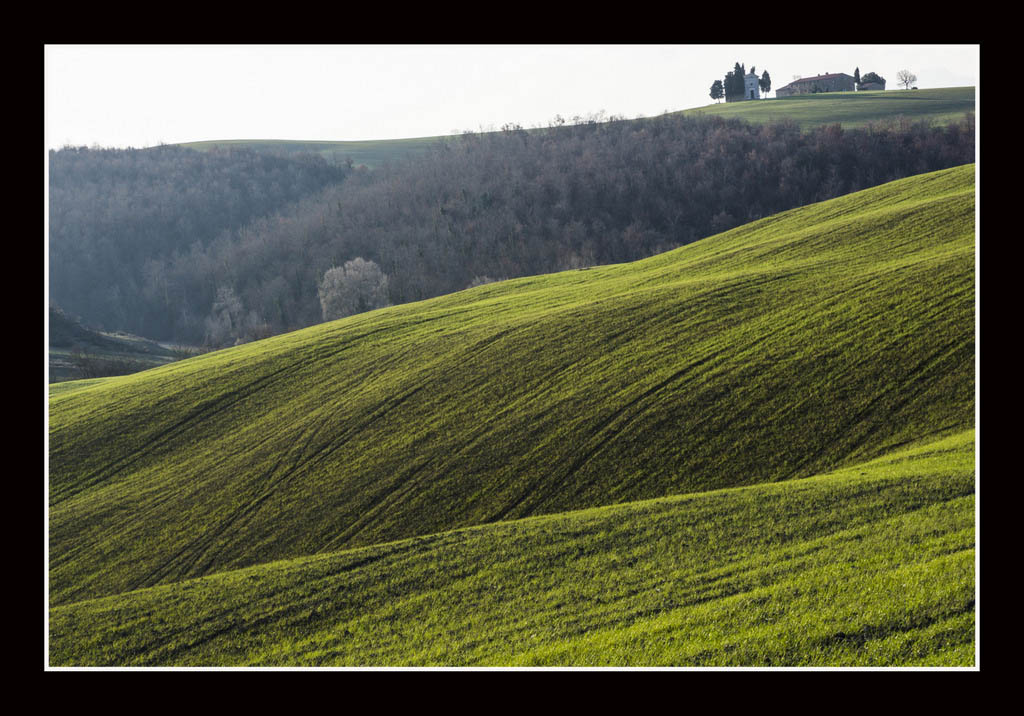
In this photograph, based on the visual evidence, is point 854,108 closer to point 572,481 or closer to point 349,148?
point 572,481

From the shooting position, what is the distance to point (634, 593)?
43.7 feet

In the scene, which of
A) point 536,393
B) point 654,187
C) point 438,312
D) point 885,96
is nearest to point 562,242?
point 654,187

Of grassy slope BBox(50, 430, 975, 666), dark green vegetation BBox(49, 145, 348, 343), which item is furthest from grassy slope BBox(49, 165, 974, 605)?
dark green vegetation BBox(49, 145, 348, 343)

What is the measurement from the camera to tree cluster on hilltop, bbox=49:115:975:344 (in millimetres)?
75438

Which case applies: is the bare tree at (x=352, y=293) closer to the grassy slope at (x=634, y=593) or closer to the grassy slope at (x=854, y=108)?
the grassy slope at (x=854, y=108)

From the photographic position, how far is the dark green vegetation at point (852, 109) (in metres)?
57.7

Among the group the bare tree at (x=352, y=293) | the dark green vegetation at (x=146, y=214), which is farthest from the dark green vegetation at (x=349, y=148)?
the bare tree at (x=352, y=293)

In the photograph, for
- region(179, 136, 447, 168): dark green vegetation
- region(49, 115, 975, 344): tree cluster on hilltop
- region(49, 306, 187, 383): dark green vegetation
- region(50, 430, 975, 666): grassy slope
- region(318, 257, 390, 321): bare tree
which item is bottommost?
region(50, 430, 975, 666): grassy slope

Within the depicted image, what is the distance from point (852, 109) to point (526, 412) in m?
66.1

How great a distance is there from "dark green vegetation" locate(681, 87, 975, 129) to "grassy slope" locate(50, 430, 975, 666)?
4189 cm

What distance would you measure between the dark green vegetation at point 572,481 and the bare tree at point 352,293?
121 ft

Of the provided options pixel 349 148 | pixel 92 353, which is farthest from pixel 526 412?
pixel 349 148

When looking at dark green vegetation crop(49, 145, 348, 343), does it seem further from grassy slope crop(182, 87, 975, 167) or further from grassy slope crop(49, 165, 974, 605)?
grassy slope crop(182, 87, 975, 167)
